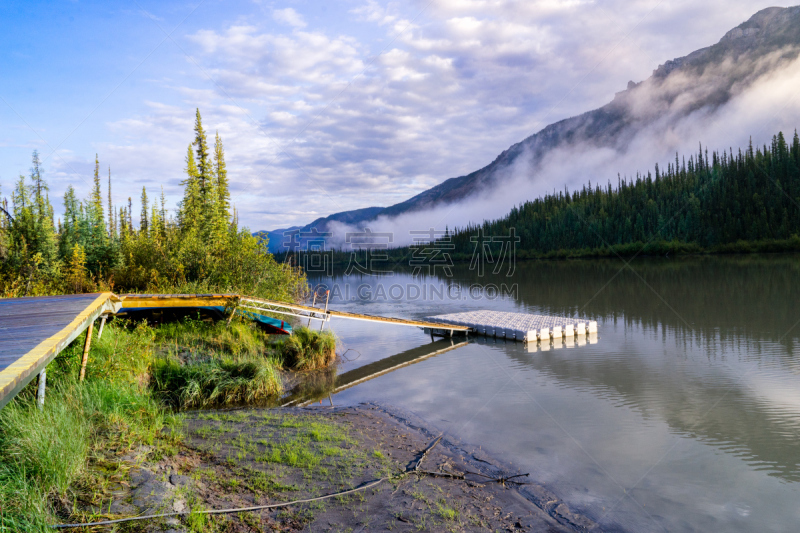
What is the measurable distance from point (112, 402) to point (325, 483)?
3492 millimetres

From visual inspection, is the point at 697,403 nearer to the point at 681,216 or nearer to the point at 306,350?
the point at 306,350

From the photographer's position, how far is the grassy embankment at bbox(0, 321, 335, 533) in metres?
4.43

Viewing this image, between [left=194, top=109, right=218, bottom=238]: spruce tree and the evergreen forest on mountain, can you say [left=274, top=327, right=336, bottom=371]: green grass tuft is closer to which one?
[left=194, top=109, right=218, bottom=238]: spruce tree

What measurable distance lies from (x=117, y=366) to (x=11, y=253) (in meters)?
13.3

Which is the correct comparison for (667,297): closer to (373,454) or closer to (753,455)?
(753,455)

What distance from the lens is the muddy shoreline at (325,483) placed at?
208 inches

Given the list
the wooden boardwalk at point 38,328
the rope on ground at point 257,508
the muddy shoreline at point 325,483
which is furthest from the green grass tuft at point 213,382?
the rope on ground at point 257,508

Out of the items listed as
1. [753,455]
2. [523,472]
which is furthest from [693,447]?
[523,472]

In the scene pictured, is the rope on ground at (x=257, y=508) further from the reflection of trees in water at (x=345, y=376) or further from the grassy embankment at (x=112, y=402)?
the reflection of trees in water at (x=345, y=376)

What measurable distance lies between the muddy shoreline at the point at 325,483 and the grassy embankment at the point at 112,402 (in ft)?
1.22

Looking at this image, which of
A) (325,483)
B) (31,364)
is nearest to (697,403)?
(325,483)

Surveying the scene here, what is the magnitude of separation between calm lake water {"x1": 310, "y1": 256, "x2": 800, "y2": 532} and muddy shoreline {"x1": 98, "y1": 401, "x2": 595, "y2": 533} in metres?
0.89

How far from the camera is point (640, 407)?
37.9 ft

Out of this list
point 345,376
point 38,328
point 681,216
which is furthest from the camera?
point 681,216
